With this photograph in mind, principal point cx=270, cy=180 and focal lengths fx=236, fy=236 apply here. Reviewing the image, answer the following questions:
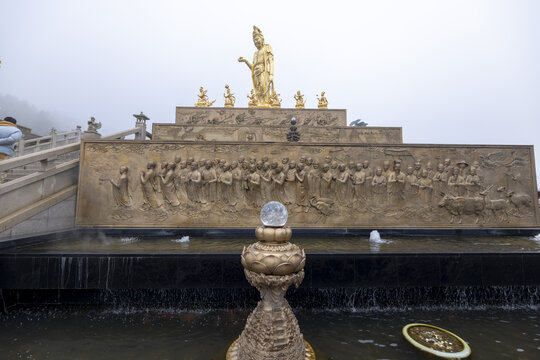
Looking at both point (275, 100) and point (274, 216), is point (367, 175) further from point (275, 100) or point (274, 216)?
point (275, 100)

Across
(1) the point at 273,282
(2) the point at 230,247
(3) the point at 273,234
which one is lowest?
(2) the point at 230,247

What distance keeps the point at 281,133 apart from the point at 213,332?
10.9 metres

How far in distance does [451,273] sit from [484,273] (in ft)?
2.46

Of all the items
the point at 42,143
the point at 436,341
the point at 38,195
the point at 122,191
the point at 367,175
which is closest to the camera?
the point at 436,341

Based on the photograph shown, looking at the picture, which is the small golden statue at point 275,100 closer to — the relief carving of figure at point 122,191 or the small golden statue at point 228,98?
the small golden statue at point 228,98

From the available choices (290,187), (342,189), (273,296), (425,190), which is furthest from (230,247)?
(425,190)

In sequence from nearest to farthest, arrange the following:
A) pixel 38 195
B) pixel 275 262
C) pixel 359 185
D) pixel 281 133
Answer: pixel 275 262, pixel 38 195, pixel 359 185, pixel 281 133

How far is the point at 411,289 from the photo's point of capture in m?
5.35

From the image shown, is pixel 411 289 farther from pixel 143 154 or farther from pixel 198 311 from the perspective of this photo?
pixel 143 154

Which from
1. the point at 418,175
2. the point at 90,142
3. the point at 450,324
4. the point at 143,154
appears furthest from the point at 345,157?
the point at 90,142

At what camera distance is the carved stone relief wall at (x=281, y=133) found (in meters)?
13.4

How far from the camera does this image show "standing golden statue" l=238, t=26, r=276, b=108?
54.7ft

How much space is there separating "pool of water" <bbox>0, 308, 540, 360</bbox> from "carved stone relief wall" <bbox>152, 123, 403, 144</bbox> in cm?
995

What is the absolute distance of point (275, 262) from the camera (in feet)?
8.16
